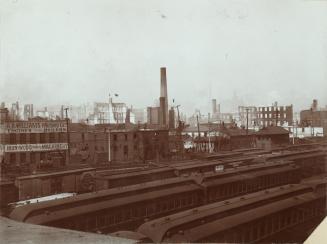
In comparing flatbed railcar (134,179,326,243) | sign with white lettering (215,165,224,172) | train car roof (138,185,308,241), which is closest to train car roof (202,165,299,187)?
sign with white lettering (215,165,224,172)

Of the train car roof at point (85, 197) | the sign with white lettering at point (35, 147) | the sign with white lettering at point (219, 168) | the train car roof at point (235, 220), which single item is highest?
the sign with white lettering at point (35, 147)

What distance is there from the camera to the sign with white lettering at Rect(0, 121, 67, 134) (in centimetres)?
704

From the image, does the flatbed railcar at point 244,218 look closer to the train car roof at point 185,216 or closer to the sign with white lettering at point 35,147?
the train car roof at point 185,216

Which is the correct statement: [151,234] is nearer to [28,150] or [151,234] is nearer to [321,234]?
[321,234]

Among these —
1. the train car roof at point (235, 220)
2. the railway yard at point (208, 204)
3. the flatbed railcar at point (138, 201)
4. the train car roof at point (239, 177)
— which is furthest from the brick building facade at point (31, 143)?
the train car roof at point (235, 220)

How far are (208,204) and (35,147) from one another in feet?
12.1

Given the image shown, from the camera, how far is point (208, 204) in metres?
7.51

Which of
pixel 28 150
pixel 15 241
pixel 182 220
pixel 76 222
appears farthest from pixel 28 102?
pixel 182 220

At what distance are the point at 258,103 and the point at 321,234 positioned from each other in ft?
9.51

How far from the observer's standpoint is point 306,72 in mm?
6008

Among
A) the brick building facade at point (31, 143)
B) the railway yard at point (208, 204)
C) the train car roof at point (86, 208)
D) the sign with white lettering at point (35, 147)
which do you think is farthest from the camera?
the sign with white lettering at point (35, 147)

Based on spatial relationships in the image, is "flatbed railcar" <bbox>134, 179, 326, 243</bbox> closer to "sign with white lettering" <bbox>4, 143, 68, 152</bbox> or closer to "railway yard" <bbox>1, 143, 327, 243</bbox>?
"railway yard" <bbox>1, 143, 327, 243</bbox>

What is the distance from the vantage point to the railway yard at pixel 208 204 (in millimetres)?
5547

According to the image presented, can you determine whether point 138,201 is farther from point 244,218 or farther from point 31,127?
point 31,127
